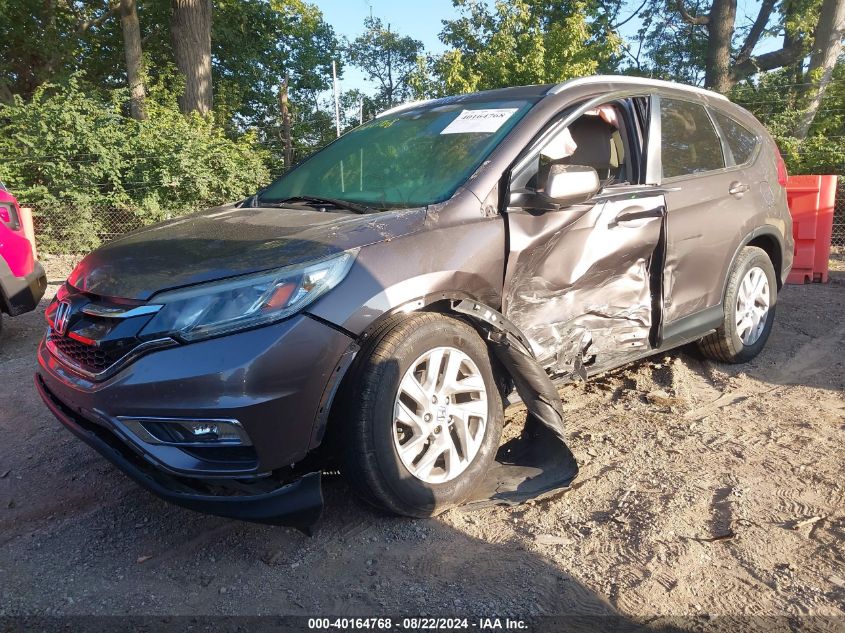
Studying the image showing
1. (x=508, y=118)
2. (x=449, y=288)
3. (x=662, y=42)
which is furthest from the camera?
(x=662, y=42)

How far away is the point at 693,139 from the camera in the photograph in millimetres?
4242

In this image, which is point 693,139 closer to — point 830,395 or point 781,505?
point 830,395

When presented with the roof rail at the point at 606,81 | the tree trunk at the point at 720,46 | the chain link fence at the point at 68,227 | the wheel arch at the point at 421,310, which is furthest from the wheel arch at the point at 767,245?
the tree trunk at the point at 720,46

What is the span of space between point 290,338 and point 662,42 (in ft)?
78.9

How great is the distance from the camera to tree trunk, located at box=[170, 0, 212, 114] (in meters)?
13.7

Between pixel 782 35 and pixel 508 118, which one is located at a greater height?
pixel 782 35

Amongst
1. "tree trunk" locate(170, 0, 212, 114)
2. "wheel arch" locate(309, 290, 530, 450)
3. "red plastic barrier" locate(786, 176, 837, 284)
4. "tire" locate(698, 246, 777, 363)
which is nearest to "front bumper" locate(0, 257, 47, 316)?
"wheel arch" locate(309, 290, 530, 450)

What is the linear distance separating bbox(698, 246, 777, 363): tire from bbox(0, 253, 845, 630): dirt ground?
0.79 metres

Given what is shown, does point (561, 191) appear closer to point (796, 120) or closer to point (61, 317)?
point (61, 317)

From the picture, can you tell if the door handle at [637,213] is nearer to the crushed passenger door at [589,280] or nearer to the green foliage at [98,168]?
the crushed passenger door at [589,280]

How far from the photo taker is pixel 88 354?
2664 millimetres

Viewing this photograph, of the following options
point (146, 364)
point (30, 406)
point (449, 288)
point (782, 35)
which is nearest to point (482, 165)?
point (449, 288)

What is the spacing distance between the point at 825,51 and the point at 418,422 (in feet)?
45.1

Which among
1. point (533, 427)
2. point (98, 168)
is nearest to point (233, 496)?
point (533, 427)
